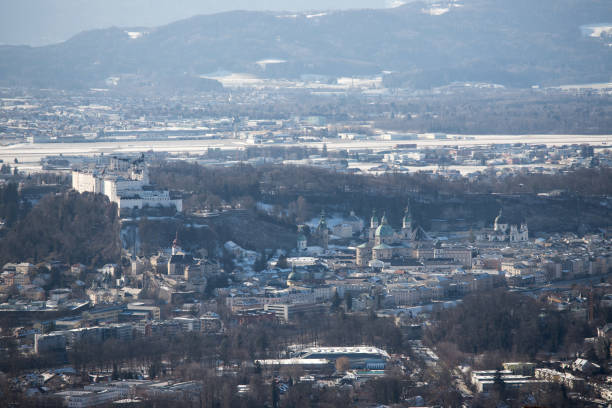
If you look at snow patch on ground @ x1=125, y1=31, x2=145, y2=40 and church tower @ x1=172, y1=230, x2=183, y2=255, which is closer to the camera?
church tower @ x1=172, y1=230, x2=183, y2=255

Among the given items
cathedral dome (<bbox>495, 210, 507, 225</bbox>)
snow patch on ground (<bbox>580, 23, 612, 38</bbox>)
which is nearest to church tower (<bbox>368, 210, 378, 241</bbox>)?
cathedral dome (<bbox>495, 210, 507, 225</bbox>)

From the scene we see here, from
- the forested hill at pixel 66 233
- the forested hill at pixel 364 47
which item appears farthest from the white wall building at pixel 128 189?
the forested hill at pixel 364 47

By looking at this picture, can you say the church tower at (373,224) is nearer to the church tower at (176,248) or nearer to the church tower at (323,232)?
the church tower at (323,232)

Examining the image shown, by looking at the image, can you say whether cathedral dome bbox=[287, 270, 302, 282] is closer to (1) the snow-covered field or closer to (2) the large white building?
(2) the large white building

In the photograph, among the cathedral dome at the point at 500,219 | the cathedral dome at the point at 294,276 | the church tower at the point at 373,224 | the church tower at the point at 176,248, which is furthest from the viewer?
the cathedral dome at the point at 500,219

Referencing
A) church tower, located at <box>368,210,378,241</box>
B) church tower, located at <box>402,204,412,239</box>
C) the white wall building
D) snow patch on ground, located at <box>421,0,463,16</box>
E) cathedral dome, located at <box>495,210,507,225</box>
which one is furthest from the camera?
snow patch on ground, located at <box>421,0,463,16</box>
